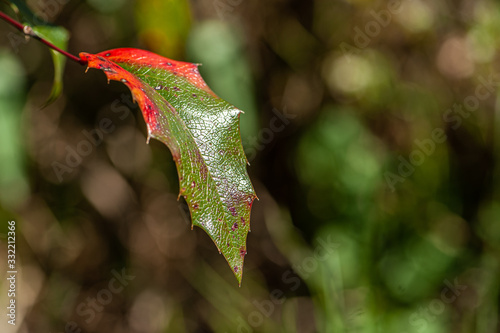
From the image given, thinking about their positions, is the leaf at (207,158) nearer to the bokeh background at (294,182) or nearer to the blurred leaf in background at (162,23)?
the blurred leaf in background at (162,23)

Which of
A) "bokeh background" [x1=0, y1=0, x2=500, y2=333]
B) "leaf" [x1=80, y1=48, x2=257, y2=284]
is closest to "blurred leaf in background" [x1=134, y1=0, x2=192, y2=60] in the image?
"bokeh background" [x1=0, y1=0, x2=500, y2=333]

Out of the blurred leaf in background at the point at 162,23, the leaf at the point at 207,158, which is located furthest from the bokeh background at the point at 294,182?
the leaf at the point at 207,158

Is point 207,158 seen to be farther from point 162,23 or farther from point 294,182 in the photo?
point 294,182

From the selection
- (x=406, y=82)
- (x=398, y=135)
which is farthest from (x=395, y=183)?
(x=406, y=82)

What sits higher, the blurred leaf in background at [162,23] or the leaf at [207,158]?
Result: the leaf at [207,158]

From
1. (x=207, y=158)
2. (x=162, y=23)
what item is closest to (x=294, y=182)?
(x=162, y=23)

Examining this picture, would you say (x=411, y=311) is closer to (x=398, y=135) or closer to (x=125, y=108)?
(x=398, y=135)

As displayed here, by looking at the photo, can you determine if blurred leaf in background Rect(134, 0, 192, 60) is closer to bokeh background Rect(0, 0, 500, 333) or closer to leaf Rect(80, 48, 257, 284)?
bokeh background Rect(0, 0, 500, 333)
